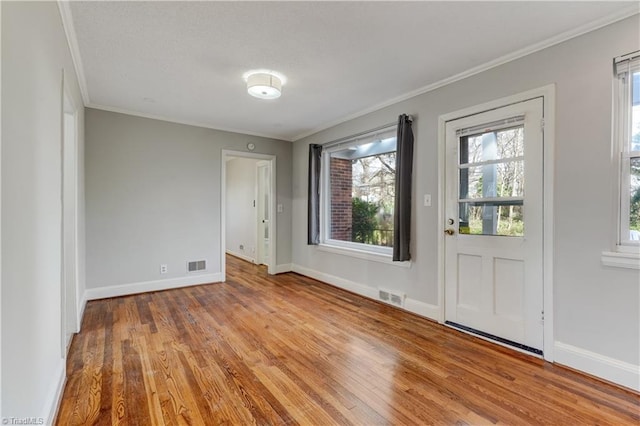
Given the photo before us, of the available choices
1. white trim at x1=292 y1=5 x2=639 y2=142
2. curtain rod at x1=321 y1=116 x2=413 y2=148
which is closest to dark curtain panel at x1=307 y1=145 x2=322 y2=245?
curtain rod at x1=321 y1=116 x2=413 y2=148

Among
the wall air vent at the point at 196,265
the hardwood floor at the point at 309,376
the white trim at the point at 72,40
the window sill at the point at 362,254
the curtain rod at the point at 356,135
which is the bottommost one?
the hardwood floor at the point at 309,376

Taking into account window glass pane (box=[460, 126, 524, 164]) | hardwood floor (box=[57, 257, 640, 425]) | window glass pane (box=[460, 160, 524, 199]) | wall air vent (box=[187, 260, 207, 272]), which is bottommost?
hardwood floor (box=[57, 257, 640, 425])

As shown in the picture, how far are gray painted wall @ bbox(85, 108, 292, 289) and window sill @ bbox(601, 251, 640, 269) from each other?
175 inches

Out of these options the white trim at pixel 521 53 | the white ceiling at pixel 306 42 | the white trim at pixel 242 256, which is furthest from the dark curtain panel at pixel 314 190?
the white trim at pixel 242 256

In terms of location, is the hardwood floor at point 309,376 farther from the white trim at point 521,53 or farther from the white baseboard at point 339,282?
the white trim at point 521,53

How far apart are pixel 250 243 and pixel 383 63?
4.85 metres

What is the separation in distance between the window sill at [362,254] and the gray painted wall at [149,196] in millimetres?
1732

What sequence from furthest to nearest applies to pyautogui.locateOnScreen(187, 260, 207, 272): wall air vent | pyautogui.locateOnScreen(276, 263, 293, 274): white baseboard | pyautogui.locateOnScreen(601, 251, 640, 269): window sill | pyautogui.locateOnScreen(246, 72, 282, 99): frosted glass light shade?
pyautogui.locateOnScreen(276, 263, 293, 274): white baseboard, pyautogui.locateOnScreen(187, 260, 207, 272): wall air vent, pyautogui.locateOnScreen(246, 72, 282, 99): frosted glass light shade, pyautogui.locateOnScreen(601, 251, 640, 269): window sill

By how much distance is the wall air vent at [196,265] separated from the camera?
4.49 m

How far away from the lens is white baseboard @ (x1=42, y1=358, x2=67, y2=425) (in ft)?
5.12

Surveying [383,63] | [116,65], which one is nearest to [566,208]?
[383,63]

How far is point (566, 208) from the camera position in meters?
2.22

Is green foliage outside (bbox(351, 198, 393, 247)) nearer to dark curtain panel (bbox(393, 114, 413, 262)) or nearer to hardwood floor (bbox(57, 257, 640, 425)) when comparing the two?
dark curtain panel (bbox(393, 114, 413, 262))

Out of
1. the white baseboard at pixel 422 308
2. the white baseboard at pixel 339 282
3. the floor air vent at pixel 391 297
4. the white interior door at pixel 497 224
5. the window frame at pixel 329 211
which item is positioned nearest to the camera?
the white interior door at pixel 497 224
